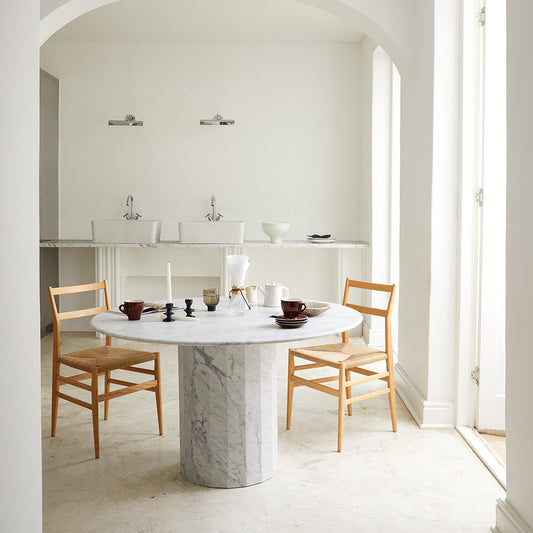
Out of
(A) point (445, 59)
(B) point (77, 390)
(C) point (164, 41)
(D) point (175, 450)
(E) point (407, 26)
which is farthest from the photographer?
(C) point (164, 41)

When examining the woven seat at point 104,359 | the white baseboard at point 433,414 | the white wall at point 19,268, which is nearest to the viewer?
the white wall at point 19,268

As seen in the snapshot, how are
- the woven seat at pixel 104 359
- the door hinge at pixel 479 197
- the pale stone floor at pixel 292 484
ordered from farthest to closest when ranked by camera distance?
the door hinge at pixel 479 197
the woven seat at pixel 104 359
the pale stone floor at pixel 292 484

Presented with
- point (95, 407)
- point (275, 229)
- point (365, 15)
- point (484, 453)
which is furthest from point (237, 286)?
point (275, 229)

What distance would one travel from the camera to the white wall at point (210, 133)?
6082mm

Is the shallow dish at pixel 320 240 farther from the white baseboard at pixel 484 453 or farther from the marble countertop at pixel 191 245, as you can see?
the white baseboard at pixel 484 453

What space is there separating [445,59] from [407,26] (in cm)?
51

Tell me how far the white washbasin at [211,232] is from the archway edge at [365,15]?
2.29m

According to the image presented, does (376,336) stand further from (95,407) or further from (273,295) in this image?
(95,407)

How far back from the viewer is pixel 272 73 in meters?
6.10

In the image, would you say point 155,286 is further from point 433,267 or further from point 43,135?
point 433,267

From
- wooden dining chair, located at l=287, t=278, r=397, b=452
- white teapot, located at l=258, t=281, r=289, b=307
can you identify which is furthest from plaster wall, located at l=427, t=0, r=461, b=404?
white teapot, located at l=258, t=281, r=289, b=307

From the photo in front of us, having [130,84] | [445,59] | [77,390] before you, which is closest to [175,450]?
[77,390]

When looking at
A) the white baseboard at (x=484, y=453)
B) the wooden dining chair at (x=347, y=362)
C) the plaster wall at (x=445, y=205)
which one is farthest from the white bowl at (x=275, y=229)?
the white baseboard at (x=484, y=453)

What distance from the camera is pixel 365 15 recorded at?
11.7 feet
